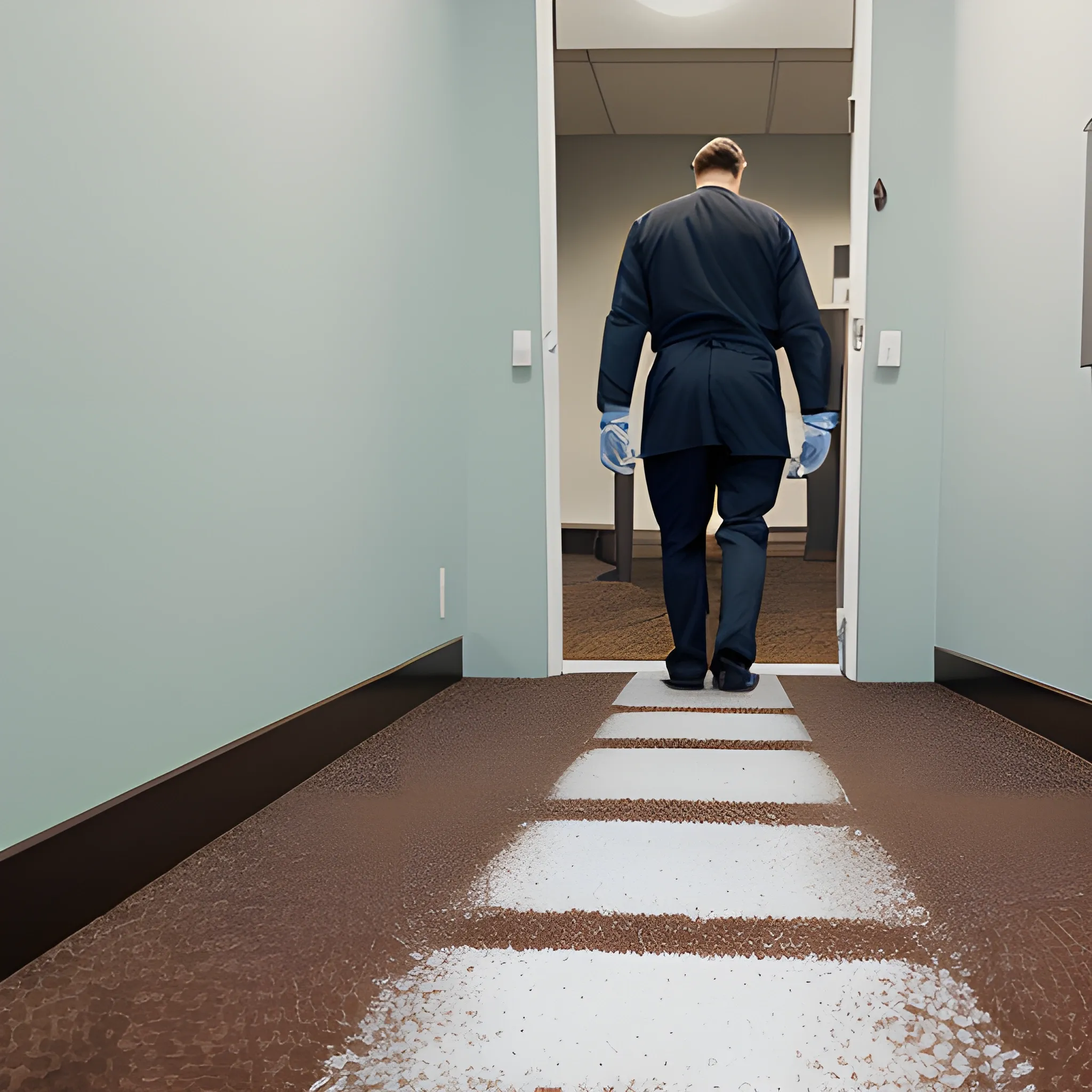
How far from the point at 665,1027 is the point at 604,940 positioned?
0.19 m

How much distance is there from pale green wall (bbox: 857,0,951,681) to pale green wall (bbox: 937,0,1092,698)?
58 millimetres

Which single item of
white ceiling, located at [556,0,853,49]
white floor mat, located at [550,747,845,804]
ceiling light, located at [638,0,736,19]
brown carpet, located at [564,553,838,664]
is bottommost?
brown carpet, located at [564,553,838,664]

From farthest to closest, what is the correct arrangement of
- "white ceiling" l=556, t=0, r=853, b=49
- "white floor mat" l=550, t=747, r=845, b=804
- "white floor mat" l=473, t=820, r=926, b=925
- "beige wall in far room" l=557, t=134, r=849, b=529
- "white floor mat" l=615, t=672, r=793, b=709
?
1. "beige wall in far room" l=557, t=134, r=849, b=529
2. "white ceiling" l=556, t=0, r=853, b=49
3. "white floor mat" l=615, t=672, r=793, b=709
4. "white floor mat" l=550, t=747, r=845, b=804
5. "white floor mat" l=473, t=820, r=926, b=925

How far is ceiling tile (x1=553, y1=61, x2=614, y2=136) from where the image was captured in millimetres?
5547

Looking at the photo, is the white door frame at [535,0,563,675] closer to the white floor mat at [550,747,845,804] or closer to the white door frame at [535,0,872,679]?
the white door frame at [535,0,872,679]

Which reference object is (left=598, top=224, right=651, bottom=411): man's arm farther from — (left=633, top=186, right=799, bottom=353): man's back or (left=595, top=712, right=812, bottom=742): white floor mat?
(left=595, top=712, right=812, bottom=742): white floor mat

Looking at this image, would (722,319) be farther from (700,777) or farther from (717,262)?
(700,777)

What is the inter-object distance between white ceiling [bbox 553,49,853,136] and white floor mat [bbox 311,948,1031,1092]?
4.86 meters

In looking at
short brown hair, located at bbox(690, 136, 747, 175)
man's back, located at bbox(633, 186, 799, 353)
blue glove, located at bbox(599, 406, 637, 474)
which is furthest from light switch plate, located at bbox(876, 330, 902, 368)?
blue glove, located at bbox(599, 406, 637, 474)

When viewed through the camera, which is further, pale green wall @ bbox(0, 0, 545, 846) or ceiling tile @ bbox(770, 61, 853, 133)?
ceiling tile @ bbox(770, 61, 853, 133)

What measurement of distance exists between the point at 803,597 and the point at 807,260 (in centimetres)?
309

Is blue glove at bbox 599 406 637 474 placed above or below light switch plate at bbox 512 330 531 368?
below

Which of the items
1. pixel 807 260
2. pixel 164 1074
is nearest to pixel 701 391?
pixel 164 1074

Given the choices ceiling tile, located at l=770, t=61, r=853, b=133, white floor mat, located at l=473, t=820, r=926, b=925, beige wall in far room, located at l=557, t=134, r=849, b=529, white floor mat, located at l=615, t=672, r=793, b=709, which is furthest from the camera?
beige wall in far room, located at l=557, t=134, r=849, b=529
